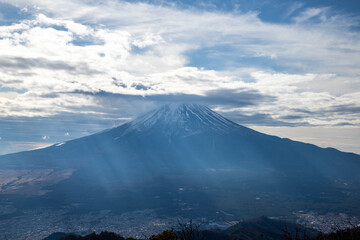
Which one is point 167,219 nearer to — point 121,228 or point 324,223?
point 121,228

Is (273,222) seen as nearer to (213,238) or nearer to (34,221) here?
(213,238)

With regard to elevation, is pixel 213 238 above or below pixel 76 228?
above

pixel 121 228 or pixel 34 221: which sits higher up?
pixel 121 228

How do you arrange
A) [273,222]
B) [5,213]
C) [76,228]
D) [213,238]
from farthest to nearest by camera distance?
[5,213], [76,228], [273,222], [213,238]

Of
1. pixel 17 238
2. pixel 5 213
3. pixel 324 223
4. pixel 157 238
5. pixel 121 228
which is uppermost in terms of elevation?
pixel 157 238

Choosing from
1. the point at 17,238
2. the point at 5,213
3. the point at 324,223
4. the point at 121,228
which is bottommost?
the point at 5,213

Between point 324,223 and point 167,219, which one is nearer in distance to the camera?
point 324,223

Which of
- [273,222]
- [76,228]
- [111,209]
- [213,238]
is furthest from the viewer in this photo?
[111,209]

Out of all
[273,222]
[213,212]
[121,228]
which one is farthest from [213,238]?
[213,212]

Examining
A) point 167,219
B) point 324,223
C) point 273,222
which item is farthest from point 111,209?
point 324,223
